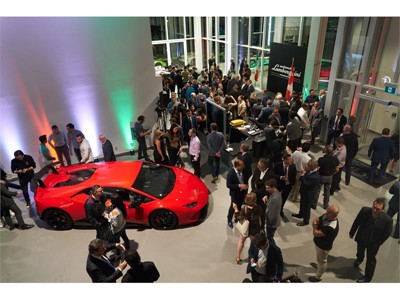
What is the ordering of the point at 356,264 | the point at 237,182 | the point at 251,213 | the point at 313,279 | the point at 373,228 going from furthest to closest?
the point at 237,182 → the point at 356,264 → the point at 313,279 → the point at 251,213 → the point at 373,228

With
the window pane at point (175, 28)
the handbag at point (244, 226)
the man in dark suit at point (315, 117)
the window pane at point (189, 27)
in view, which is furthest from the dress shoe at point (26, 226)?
the window pane at point (189, 27)

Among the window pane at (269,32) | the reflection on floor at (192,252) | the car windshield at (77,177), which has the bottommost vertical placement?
the reflection on floor at (192,252)

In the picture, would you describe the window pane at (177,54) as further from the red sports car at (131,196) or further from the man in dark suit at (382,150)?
the man in dark suit at (382,150)

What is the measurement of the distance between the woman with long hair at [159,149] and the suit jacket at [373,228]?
433cm

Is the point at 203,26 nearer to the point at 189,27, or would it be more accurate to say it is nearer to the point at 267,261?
the point at 189,27

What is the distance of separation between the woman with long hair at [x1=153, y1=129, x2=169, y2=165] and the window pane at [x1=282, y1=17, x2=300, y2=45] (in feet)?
26.3

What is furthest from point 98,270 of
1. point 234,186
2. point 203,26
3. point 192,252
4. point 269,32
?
point 203,26

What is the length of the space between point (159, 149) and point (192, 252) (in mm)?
2704

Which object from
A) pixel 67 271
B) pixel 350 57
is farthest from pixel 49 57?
pixel 350 57

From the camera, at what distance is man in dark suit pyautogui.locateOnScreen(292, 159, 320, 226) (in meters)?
5.01

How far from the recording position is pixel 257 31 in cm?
1393

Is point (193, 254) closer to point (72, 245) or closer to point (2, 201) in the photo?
point (72, 245)

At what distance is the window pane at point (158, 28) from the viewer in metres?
17.9
